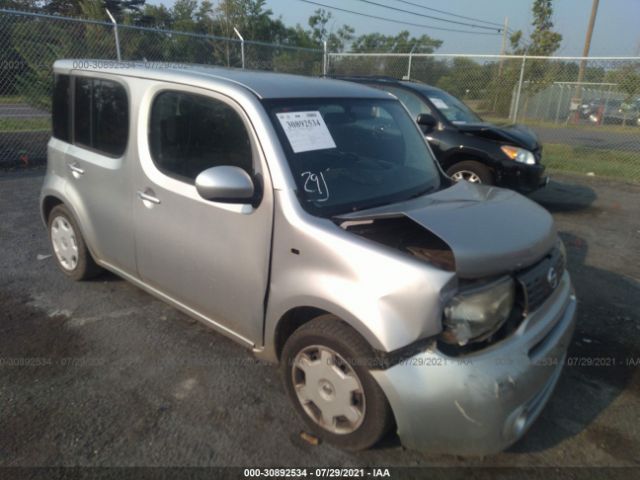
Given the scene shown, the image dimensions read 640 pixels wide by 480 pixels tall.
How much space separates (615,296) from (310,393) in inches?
132

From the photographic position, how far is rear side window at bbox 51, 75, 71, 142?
12.6ft

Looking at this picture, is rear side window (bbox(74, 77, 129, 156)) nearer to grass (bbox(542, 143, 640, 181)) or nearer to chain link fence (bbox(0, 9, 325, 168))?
chain link fence (bbox(0, 9, 325, 168))

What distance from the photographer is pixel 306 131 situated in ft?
8.87

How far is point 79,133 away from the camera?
3758mm

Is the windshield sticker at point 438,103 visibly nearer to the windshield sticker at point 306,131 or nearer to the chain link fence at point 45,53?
the windshield sticker at point 306,131

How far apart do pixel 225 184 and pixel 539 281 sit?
1669 millimetres

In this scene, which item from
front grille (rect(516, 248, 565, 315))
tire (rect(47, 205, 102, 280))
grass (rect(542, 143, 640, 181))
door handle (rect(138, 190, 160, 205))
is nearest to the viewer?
front grille (rect(516, 248, 565, 315))

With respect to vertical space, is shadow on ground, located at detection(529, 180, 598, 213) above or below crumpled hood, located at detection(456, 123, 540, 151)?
below

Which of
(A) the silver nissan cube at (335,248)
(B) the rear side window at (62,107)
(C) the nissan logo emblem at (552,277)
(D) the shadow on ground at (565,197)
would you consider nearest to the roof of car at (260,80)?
(A) the silver nissan cube at (335,248)

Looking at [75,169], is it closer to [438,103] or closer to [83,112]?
[83,112]

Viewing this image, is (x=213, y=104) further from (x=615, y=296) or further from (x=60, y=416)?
(x=615, y=296)

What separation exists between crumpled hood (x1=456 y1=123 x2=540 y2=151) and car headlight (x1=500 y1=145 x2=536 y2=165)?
3.8 inches

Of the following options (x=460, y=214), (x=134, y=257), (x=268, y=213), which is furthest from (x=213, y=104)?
(x=460, y=214)

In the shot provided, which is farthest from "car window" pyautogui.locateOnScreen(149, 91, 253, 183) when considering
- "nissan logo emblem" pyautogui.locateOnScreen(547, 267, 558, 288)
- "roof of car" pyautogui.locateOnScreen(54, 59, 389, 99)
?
"nissan logo emblem" pyautogui.locateOnScreen(547, 267, 558, 288)
